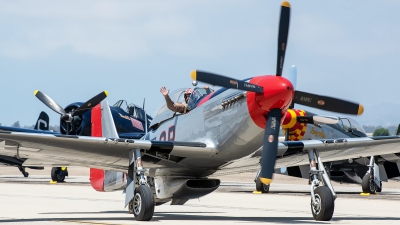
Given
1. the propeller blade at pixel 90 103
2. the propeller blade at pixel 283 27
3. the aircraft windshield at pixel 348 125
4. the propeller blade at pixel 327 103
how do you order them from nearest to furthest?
1. the propeller blade at pixel 327 103
2. the propeller blade at pixel 283 27
3. the aircraft windshield at pixel 348 125
4. the propeller blade at pixel 90 103

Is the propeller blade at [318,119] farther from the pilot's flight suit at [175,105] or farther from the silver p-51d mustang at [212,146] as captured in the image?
the pilot's flight suit at [175,105]

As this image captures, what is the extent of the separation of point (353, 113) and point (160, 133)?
4.61 meters

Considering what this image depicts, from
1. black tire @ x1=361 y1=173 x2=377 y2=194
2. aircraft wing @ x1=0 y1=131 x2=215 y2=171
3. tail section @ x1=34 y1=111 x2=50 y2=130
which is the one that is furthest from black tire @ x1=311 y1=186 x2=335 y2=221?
tail section @ x1=34 y1=111 x2=50 y2=130

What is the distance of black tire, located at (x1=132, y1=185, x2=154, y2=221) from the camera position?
38.4 feet

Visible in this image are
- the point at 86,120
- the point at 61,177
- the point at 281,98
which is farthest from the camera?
the point at 61,177

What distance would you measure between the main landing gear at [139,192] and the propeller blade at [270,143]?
2.24 meters

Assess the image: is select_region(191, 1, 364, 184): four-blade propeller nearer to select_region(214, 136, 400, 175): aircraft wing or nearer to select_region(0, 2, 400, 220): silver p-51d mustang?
select_region(0, 2, 400, 220): silver p-51d mustang

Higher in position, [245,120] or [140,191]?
[245,120]

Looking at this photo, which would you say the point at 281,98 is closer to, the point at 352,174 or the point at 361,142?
the point at 361,142

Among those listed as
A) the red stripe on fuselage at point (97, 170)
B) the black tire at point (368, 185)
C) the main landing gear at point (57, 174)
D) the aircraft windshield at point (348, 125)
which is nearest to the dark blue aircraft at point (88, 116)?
the main landing gear at point (57, 174)

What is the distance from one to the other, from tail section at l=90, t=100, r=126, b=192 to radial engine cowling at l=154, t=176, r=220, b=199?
1.54 metres

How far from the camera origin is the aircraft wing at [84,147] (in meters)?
12.0

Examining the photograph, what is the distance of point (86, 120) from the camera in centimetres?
3319

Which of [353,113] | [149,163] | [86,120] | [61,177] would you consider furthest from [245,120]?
[61,177]
